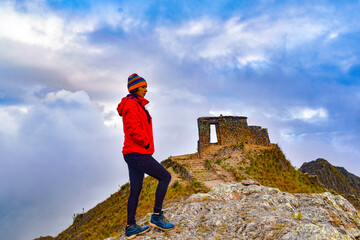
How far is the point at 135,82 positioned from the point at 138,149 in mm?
1557

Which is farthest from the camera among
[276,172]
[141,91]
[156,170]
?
[276,172]

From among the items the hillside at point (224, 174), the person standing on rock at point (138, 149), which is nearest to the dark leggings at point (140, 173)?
the person standing on rock at point (138, 149)

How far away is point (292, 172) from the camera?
69.3ft

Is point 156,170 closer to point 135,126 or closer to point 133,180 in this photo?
point 133,180

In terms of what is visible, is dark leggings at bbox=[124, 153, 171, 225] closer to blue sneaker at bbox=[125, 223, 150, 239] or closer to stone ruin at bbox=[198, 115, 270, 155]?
blue sneaker at bbox=[125, 223, 150, 239]

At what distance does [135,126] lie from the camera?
4676 mm

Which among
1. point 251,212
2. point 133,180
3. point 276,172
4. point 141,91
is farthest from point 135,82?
point 276,172

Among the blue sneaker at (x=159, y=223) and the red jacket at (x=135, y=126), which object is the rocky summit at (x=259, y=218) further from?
the red jacket at (x=135, y=126)

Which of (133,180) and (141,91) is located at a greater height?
(141,91)

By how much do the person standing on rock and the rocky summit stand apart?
40cm

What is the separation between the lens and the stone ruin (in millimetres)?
27328

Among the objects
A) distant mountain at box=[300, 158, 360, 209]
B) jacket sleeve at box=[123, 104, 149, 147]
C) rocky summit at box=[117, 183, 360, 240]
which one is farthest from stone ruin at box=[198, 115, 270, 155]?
distant mountain at box=[300, 158, 360, 209]

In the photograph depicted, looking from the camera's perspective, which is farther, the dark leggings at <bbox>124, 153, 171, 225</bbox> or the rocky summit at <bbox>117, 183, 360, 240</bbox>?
the dark leggings at <bbox>124, 153, 171, 225</bbox>

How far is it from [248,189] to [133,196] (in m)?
4.78
